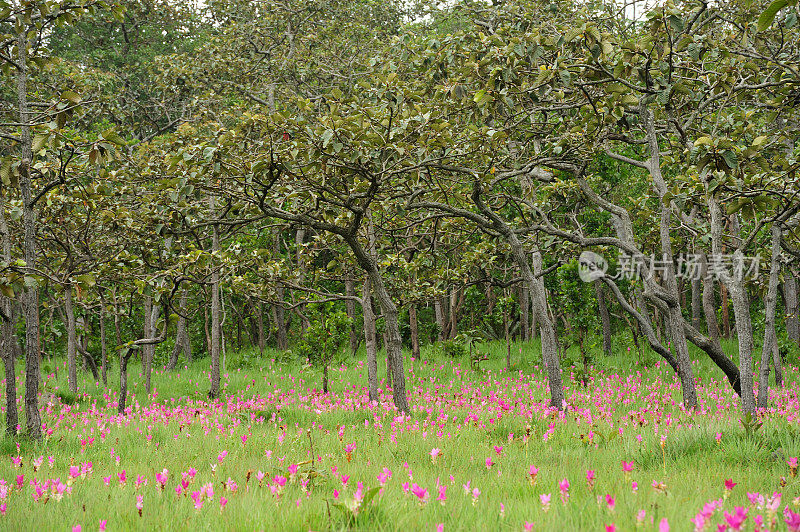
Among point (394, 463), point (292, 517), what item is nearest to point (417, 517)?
point (292, 517)

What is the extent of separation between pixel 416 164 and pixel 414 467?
3193 mm

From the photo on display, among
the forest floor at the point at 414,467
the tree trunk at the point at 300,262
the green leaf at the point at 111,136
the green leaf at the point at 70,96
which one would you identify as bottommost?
the forest floor at the point at 414,467

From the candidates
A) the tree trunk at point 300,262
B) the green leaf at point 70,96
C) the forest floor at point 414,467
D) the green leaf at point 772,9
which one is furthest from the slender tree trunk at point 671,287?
the green leaf at point 70,96

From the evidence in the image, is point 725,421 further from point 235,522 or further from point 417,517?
point 235,522

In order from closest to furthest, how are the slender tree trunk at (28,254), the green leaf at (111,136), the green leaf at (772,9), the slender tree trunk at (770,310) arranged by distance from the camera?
the green leaf at (772,9), the green leaf at (111,136), the slender tree trunk at (28,254), the slender tree trunk at (770,310)

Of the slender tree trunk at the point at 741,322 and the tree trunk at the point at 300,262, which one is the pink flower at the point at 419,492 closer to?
the slender tree trunk at the point at 741,322

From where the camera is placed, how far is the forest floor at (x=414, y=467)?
3.45 meters

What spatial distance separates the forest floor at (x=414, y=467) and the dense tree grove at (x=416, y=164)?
3.08 ft

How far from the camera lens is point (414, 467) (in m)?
5.39

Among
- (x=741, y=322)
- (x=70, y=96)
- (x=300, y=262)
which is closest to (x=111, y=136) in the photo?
(x=70, y=96)

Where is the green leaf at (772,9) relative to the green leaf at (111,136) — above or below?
below

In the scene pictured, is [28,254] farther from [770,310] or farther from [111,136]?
[770,310]

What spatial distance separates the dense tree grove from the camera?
231 inches

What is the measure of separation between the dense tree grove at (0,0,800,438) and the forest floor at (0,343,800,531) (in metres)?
0.94
